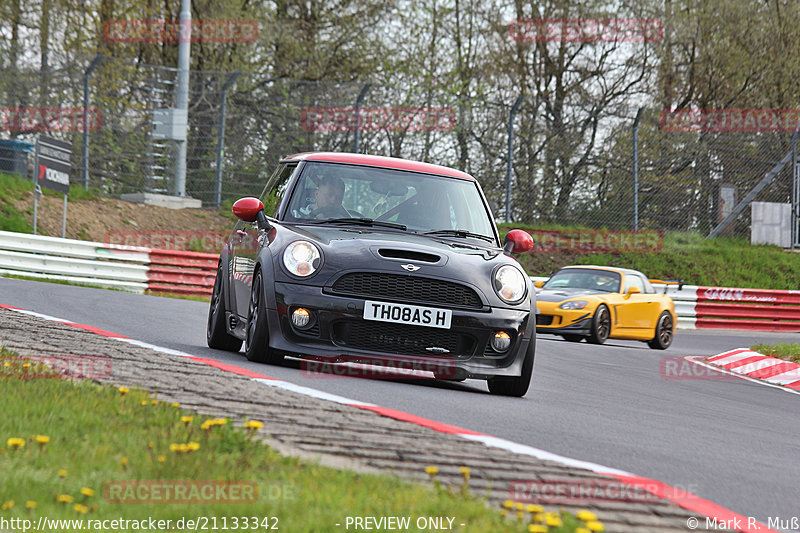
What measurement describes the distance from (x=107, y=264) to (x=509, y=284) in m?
13.3

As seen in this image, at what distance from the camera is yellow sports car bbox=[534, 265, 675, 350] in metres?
16.4

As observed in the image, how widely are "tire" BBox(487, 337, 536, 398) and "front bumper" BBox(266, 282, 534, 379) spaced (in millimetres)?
365

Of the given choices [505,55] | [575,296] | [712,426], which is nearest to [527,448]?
[712,426]

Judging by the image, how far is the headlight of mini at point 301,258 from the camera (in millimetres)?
7129

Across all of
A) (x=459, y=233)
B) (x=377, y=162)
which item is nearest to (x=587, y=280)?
(x=377, y=162)

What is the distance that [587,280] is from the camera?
17.6 m

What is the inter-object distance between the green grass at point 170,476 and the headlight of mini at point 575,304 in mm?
12138

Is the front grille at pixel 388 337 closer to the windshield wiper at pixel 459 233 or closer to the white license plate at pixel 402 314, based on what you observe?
the white license plate at pixel 402 314

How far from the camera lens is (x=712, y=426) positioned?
7.29m

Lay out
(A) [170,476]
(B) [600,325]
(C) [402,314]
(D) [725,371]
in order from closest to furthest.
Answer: (A) [170,476] < (C) [402,314] < (D) [725,371] < (B) [600,325]

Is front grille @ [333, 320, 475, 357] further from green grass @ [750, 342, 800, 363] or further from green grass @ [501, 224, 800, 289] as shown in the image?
green grass @ [501, 224, 800, 289]

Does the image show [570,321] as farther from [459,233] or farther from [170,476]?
[170,476]

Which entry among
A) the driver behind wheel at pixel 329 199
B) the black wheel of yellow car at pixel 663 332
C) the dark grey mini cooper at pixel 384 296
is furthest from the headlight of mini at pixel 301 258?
the black wheel of yellow car at pixel 663 332

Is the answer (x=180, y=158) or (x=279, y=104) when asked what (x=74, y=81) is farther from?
(x=279, y=104)
